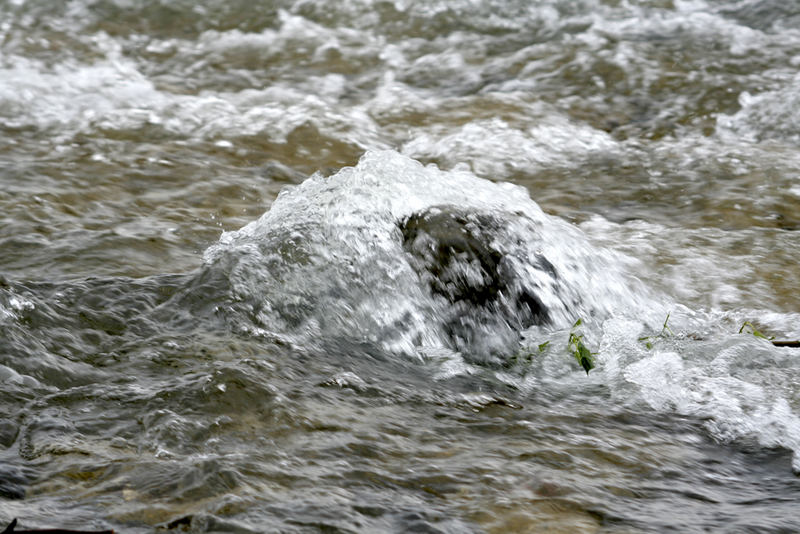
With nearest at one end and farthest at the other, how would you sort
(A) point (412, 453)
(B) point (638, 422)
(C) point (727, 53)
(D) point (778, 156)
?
1. (A) point (412, 453)
2. (B) point (638, 422)
3. (D) point (778, 156)
4. (C) point (727, 53)

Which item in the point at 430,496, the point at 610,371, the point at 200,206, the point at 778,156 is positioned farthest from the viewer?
the point at 778,156

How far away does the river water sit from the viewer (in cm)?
217

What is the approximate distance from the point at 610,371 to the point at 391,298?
29.2 inches

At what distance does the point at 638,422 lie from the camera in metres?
2.68

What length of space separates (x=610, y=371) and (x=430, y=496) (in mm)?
1078

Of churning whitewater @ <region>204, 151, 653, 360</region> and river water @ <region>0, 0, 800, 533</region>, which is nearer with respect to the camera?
river water @ <region>0, 0, 800, 533</region>

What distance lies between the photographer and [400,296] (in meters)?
3.25

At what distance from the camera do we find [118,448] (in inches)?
88.8

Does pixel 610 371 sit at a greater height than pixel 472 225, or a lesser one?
lesser

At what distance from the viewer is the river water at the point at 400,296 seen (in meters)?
2.17

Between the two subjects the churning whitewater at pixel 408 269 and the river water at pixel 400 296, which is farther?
the churning whitewater at pixel 408 269

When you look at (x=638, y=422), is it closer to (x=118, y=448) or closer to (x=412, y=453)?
(x=412, y=453)

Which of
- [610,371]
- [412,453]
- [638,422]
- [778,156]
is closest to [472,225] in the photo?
[610,371]

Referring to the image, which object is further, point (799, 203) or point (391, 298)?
point (799, 203)
